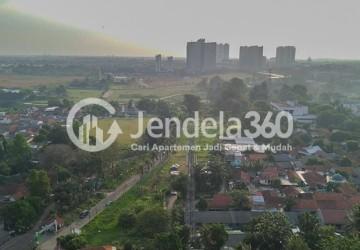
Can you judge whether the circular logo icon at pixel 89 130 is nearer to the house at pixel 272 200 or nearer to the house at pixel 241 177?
the house at pixel 241 177

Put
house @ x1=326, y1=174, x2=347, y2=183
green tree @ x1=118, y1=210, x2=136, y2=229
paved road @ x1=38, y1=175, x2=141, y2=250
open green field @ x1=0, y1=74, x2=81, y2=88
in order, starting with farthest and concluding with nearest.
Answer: open green field @ x1=0, y1=74, x2=81, y2=88 → house @ x1=326, y1=174, x2=347, y2=183 → green tree @ x1=118, y1=210, x2=136, y2=229 → paved road @ x1=38, y1=175, x2=141, y2=250

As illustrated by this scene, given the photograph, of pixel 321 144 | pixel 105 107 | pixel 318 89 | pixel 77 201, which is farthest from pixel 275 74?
pixel 77 201

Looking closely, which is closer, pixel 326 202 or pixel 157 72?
pixel 326 202

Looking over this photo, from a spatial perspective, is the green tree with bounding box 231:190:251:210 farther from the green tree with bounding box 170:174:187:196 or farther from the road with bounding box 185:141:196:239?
the green tree with bounding box 170:174:187:196

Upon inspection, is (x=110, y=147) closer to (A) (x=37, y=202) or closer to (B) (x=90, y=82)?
(A) (x=37, y=202)

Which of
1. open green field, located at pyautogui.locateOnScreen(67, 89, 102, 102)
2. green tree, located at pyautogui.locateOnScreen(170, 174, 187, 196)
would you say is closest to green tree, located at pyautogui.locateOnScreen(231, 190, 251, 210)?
green tree, located at pyautogui.locateOnScreen(170, 174, 187, 196)

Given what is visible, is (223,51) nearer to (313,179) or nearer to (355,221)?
(313,179)
